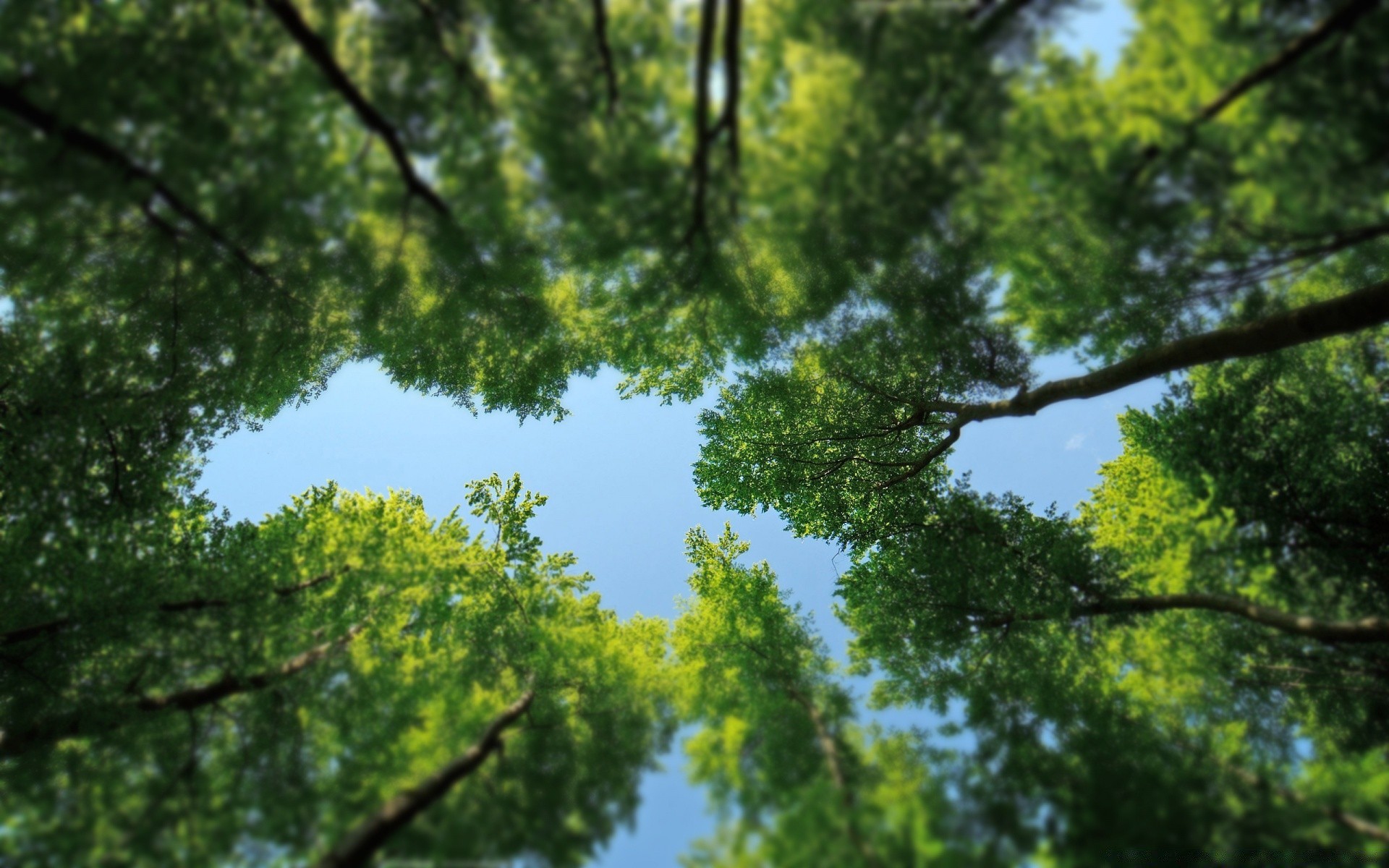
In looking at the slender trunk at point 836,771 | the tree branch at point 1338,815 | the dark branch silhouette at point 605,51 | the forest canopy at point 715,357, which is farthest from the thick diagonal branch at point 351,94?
the tree branch at point 1338,815

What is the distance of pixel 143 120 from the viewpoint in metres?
4.86

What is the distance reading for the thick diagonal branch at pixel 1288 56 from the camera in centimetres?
405

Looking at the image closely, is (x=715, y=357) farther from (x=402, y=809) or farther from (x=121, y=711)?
(x=121, y=711)

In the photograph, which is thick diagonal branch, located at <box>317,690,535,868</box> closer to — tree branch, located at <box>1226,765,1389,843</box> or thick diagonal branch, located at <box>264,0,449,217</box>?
thick diagonal branch, located at <box>264,0,449,217</box>

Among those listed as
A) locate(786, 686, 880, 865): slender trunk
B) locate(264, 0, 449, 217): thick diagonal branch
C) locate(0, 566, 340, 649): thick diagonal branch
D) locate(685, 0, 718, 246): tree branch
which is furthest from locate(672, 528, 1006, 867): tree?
locate(264, 0, 449, 217): thick diagonal branch

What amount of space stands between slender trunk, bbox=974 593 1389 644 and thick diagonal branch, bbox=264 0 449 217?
8.94 m

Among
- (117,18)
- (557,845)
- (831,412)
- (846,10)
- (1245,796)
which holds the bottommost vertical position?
(557,845)

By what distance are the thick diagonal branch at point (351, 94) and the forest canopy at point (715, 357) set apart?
0.14 feet

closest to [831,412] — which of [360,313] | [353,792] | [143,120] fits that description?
[360,313]

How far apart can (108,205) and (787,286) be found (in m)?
7.57

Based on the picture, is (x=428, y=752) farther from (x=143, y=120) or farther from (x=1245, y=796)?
(x=1245, y=796)

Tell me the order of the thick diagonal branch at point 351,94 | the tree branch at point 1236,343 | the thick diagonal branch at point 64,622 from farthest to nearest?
the thick diagonal branch at point 64,622 < the tree branch at point 1236,343 < the thick diagonal branch at point 351,94

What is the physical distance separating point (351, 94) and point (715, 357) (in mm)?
6652

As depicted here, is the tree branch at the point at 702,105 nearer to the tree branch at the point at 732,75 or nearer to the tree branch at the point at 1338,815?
the tree branch at the point at 732,75
